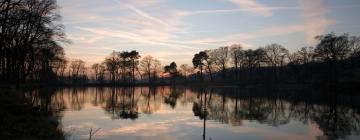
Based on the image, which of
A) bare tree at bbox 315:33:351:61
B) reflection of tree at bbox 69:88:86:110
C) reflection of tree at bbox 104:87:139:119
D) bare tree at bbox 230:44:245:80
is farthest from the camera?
bare tree at bbox 230:44:245:80

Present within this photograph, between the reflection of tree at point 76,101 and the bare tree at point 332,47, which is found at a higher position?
the bare tree at point 332,47

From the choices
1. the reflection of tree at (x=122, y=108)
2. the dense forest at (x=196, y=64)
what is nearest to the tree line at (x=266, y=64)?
the dense forest at (x=196, y=64)

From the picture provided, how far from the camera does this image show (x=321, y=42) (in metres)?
82.8

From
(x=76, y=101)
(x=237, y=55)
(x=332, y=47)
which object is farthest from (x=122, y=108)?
(x=237, y=55)

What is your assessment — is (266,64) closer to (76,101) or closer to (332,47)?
(332,47)

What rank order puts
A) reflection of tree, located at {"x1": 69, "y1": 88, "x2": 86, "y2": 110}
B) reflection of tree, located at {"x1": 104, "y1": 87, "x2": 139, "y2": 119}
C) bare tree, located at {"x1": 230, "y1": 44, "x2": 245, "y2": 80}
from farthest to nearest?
bare tree, located at {"x1": 230, "y1": 44, "x2": 245, "y2": 80}
reflection of tree, located at {"x1": 69, "y1": 88, "x2": 86, "y2": 110}
reflection of tree, located at {"x1": 104, "y1": 87, "x2": 139, "y2": 119}

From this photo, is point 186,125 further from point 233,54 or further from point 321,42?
point 233,54

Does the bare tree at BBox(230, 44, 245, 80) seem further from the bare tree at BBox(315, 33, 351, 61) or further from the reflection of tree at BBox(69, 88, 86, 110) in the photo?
the reflection of tree at BBox(69, 88, 86, 110)

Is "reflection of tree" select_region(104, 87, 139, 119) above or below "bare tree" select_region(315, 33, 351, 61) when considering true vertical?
below

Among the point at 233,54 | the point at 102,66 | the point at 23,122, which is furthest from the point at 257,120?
the point at 102,66

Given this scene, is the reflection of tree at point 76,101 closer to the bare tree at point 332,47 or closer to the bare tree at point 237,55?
the bare tree at point 332,47

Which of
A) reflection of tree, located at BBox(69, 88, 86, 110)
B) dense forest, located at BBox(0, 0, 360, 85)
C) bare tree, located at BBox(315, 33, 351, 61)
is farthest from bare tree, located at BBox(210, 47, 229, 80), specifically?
reflection of tree, located at BBox(69, 88, 86, 110)

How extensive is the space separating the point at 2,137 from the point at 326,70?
81563mm

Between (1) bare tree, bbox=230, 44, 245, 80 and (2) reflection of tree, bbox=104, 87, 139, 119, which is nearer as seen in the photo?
(2) reflection of tree, bbox=104, 87, 139, 119
